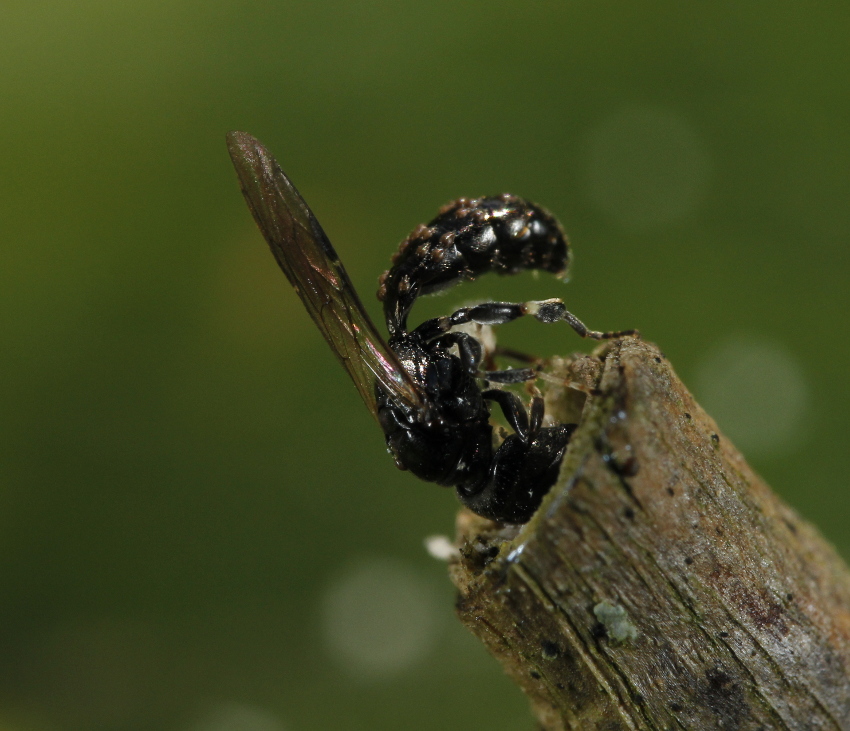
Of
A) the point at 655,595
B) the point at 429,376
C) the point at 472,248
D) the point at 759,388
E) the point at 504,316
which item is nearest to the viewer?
the point at 655,595

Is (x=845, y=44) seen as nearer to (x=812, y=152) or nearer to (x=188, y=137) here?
(x=812, y=152)

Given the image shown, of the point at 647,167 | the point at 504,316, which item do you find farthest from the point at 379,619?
the point at 647,167

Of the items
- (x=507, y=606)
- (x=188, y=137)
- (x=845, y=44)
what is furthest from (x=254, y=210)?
(x=845, y=44)

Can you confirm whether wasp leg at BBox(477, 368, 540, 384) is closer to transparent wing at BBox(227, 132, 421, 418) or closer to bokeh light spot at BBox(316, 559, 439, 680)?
transparent wing at BBox(227, 132, 421, 418)

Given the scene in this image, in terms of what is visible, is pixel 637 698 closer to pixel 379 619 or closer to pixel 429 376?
pixel 429 376

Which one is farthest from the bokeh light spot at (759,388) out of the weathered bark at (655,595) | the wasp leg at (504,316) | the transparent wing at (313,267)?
the weathered bark at (655,595)
